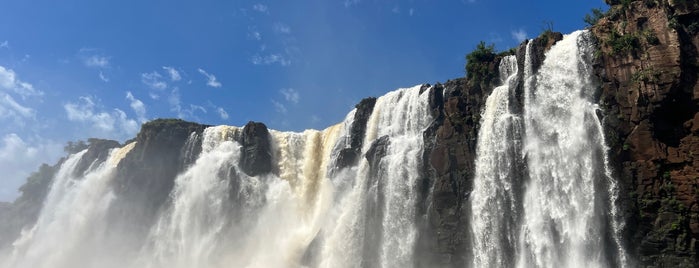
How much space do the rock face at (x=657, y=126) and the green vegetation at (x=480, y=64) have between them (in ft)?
24.4

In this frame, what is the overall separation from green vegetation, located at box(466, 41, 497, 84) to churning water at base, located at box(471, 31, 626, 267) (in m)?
1.74

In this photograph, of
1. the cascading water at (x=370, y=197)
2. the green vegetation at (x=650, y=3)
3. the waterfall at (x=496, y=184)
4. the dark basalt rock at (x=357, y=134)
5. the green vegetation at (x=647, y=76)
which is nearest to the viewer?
the green vegetation at (x=647, y=76)

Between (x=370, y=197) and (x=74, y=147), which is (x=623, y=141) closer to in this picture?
(x=370, y=197)

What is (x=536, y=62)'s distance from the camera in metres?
33.9

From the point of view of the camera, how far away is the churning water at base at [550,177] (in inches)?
1093

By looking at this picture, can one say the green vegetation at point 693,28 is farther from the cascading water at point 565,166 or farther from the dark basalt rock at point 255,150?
the dark basalt rock at point 255,150

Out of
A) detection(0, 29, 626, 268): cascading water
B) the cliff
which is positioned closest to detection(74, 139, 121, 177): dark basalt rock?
detection(0, 29, 626, 268): cascading water

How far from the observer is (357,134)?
43.3 meters

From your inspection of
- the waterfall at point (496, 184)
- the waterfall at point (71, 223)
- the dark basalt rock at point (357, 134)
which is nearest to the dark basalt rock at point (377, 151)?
the dark basalt rock at point (357, 134)

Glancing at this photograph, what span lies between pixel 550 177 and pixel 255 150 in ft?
85.3

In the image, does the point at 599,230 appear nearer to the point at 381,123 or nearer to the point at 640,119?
the point at 640,119

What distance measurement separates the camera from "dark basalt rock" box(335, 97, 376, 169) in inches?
1665

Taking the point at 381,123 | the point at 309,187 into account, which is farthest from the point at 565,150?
the point at 309,187

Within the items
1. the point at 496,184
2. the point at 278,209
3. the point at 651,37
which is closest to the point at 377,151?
the point at 496,184
